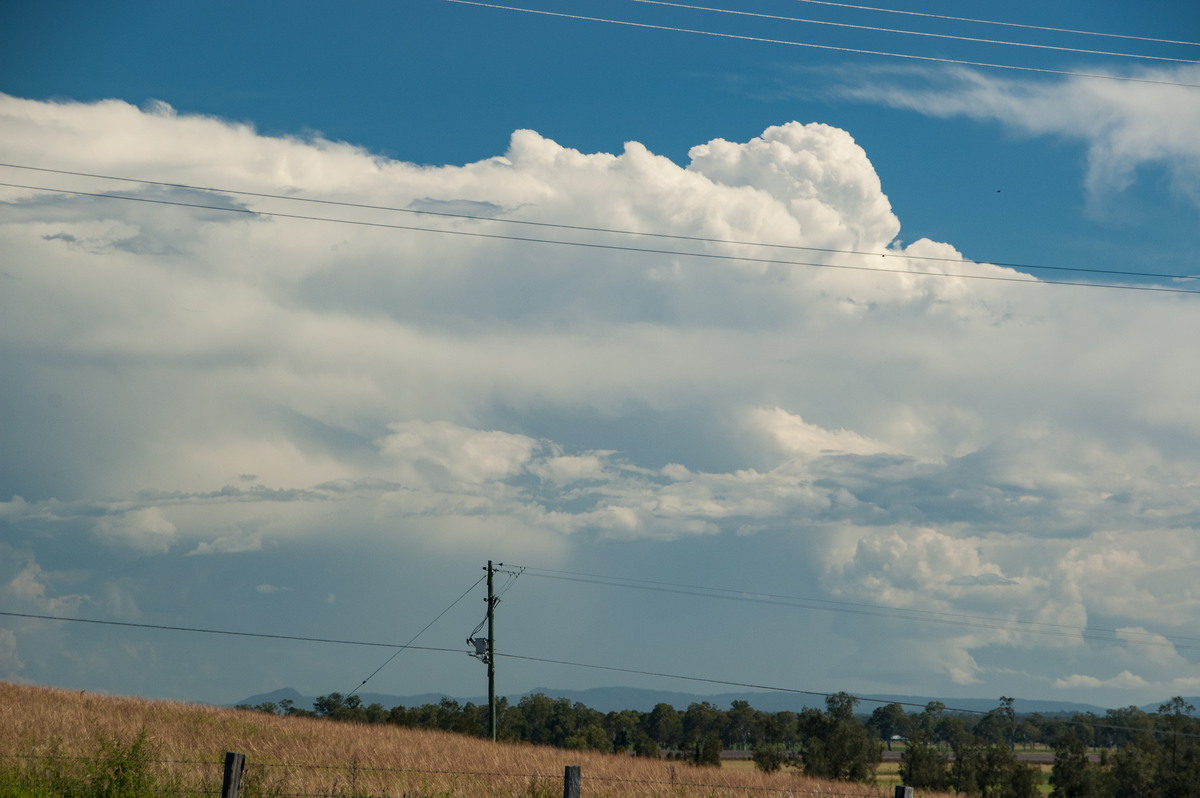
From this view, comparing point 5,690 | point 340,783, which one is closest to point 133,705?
point 5,690

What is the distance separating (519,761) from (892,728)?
176 metres

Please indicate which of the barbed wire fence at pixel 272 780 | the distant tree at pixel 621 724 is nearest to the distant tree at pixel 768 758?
the distant tree at pixel 621 724

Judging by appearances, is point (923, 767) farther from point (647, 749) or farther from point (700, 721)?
point (700, 721)

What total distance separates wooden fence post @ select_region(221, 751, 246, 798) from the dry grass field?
297 centimetres

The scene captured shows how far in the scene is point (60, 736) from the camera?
23.7 meters

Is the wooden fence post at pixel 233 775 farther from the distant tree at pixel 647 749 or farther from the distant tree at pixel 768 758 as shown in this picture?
the distant tree at pixel 768 758

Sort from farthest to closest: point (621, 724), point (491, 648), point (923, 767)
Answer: point (621, 724), point (923, 767), point (491, 648)

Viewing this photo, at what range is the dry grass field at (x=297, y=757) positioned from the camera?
19156mm

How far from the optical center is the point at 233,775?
14609 mm

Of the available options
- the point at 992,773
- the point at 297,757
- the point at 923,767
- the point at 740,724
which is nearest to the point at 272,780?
the point at 297,757

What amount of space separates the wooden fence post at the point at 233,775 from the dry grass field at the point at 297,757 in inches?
117

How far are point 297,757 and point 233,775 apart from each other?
1095cm

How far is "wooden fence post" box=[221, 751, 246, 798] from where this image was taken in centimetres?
1451

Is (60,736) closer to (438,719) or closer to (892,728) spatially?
(438,719)
